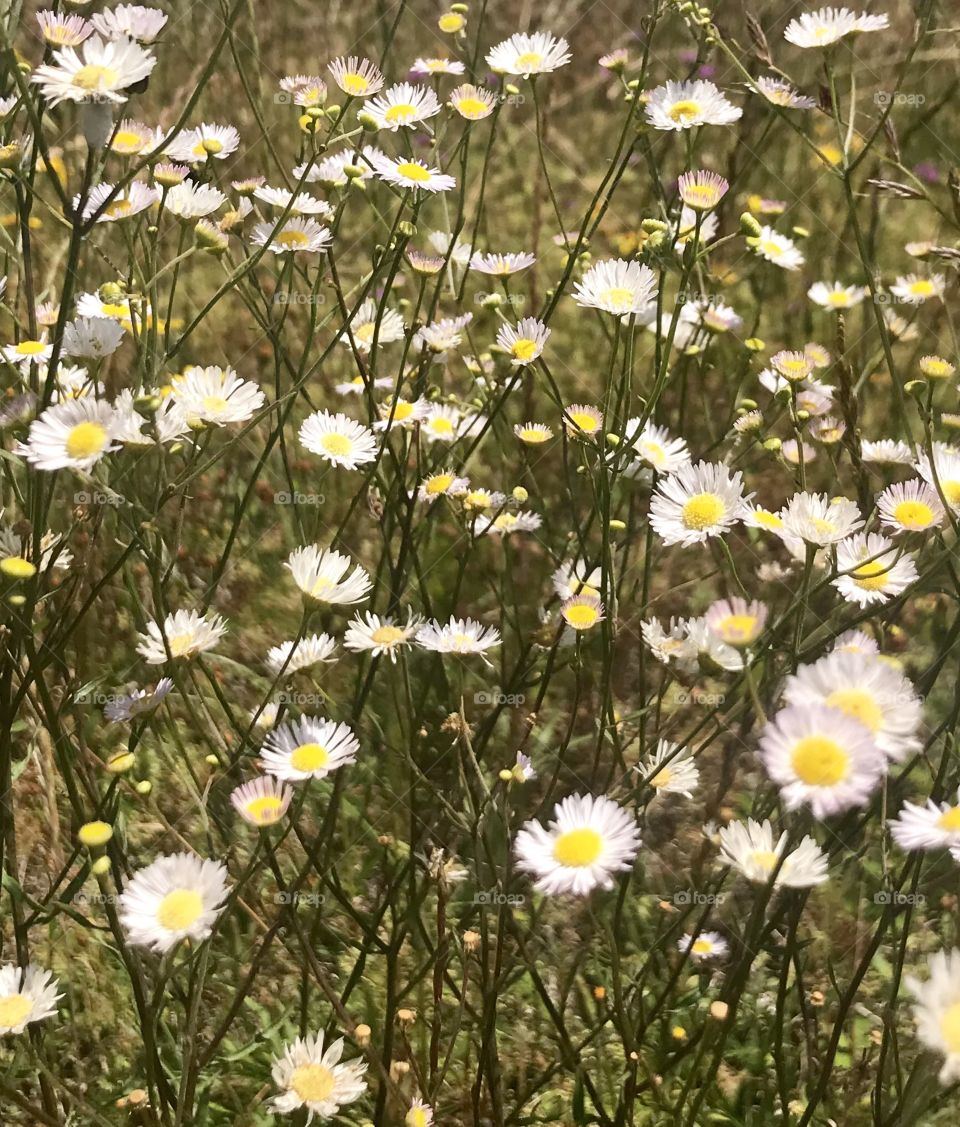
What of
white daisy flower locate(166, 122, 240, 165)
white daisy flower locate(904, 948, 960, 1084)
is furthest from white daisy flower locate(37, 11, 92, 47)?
white daisy flower locate(904, 948, 960, 1084)

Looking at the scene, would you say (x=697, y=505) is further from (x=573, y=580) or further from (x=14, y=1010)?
(x=14, y=1010)

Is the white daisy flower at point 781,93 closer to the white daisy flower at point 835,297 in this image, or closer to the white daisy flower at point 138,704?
the white daisy flower at point 835,297

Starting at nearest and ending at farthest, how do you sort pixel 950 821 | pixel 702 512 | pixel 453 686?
pixel 950 821
pixel 702 512
pixel 453 686

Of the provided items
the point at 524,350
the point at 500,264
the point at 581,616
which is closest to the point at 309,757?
the point at 581,616

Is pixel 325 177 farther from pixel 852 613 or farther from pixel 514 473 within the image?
pixel 852 613

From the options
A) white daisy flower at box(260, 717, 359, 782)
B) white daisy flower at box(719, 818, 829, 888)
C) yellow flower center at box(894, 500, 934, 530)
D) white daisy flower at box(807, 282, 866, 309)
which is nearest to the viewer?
white daisy flower at box(719, 818, 829, 888)

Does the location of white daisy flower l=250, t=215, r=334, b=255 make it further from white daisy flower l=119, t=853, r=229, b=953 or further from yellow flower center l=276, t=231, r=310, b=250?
white daisy flower l=119, t=853, r=229, b=953

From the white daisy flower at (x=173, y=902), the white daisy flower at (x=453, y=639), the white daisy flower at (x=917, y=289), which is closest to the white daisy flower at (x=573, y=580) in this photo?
the white daisy flower at (x=453, y=639)
